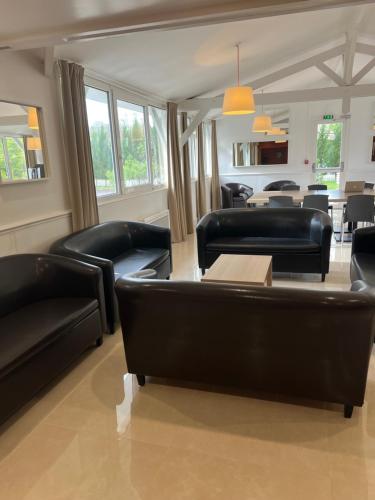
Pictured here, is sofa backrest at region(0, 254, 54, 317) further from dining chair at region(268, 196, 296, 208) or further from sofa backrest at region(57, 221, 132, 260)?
dining chair at region(268, 196, 296, 208)

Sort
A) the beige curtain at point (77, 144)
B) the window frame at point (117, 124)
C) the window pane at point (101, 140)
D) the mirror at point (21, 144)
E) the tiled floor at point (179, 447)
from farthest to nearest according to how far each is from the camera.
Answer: the window frame at point (117, 124) → the window pane at point (101, 140) → the beige curtain at point (77, 144) → the mirror at point (21, 144) → the tiled floor at point (179, 447)

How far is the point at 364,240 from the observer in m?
3.48

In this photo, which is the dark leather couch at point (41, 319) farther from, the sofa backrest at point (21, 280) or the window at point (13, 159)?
the window at point (13, 159)

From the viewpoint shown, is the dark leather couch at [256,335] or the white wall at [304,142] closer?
the dark leather couch at [256,335]

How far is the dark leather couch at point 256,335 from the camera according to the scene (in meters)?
1.80

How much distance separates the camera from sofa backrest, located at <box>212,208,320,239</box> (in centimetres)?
443

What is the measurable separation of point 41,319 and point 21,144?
1.63 metres

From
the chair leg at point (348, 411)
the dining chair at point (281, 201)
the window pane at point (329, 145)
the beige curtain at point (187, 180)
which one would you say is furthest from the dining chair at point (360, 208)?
the window pane at point (329, 145)

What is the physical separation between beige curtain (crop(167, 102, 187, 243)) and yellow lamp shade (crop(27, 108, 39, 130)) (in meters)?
3.03

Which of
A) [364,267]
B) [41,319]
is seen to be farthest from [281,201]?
[41,319]

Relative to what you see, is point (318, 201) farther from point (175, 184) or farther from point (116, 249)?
point (116, 249)

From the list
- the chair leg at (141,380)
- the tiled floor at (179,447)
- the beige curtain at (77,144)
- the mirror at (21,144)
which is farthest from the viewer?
the beige curtain at (77,144)

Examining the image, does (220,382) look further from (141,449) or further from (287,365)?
(141,449)

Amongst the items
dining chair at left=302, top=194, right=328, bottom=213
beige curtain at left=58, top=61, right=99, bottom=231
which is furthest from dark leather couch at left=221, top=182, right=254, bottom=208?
beige curtain at left=58, top=61, right=99, bottom=231
